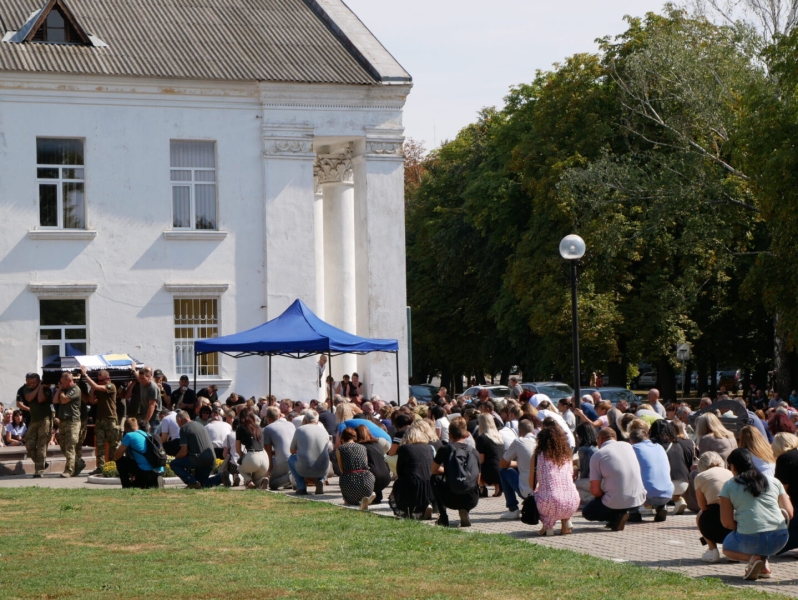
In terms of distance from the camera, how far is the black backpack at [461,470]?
16.7 m

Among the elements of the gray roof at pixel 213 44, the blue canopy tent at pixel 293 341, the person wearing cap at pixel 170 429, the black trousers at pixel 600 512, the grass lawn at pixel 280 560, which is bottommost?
the grass lawn at pixel 280 560

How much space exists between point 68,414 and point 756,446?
47.1 ft

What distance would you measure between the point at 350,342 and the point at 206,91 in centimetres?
1110

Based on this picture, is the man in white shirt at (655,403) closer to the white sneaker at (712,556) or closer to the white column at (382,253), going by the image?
the white sneaker at (712,556)

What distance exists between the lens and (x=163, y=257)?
35031 mm

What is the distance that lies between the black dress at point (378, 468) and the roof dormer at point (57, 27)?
19.7 metres

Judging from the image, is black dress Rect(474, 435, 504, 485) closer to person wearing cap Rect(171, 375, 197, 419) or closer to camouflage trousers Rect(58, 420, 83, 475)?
camouflage trousers Rect(58, 420, 83, 475)

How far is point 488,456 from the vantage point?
19.3m

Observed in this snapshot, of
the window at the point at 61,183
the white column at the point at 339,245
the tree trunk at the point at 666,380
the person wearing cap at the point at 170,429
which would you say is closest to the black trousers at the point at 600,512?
the person wearing cap at the point at 170,429

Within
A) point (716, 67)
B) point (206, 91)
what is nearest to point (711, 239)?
point (716, 67)

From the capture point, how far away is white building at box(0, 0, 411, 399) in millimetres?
34000

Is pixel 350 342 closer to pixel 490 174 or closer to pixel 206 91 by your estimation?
pixel 206 91

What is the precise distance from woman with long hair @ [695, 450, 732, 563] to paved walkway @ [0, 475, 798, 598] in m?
0.22

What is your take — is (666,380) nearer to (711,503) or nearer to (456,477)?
(456,477)
